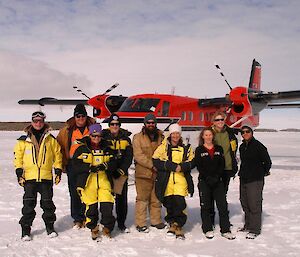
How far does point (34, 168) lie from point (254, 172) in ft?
10.8

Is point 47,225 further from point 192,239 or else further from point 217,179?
point 217,179

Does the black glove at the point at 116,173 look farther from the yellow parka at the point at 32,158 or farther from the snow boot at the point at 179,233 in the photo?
the snow boot at the point at 179,233

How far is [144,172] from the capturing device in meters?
5.28

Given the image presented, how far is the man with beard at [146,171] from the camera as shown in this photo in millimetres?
5199

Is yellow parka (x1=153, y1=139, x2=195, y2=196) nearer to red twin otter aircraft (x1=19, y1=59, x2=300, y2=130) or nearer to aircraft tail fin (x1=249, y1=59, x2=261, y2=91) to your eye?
red twin otter aircraft (x1=19, y1=59, x2=300, y2=130)

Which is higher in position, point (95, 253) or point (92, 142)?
point (92, 142)

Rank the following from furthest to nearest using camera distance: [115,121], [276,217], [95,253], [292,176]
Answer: [292,176] → [276,217] → [115,121] → [95,253]

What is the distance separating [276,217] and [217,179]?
1901mm

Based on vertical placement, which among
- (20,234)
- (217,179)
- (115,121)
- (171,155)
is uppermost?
(115,121)

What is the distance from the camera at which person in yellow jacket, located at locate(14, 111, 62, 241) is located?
15.9 feet

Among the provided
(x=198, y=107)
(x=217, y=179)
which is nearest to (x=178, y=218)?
(x=217, y=179)

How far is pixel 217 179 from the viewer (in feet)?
16.1

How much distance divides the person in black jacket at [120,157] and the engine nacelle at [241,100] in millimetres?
8409

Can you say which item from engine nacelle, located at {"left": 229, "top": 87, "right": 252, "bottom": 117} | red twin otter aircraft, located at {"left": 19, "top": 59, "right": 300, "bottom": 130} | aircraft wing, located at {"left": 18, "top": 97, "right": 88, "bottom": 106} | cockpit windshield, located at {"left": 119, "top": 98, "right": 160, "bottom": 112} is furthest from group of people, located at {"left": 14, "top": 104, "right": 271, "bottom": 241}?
aircraft wing, located at {"left": 18, "top": 97, "right": 88, "bottom": 106}
